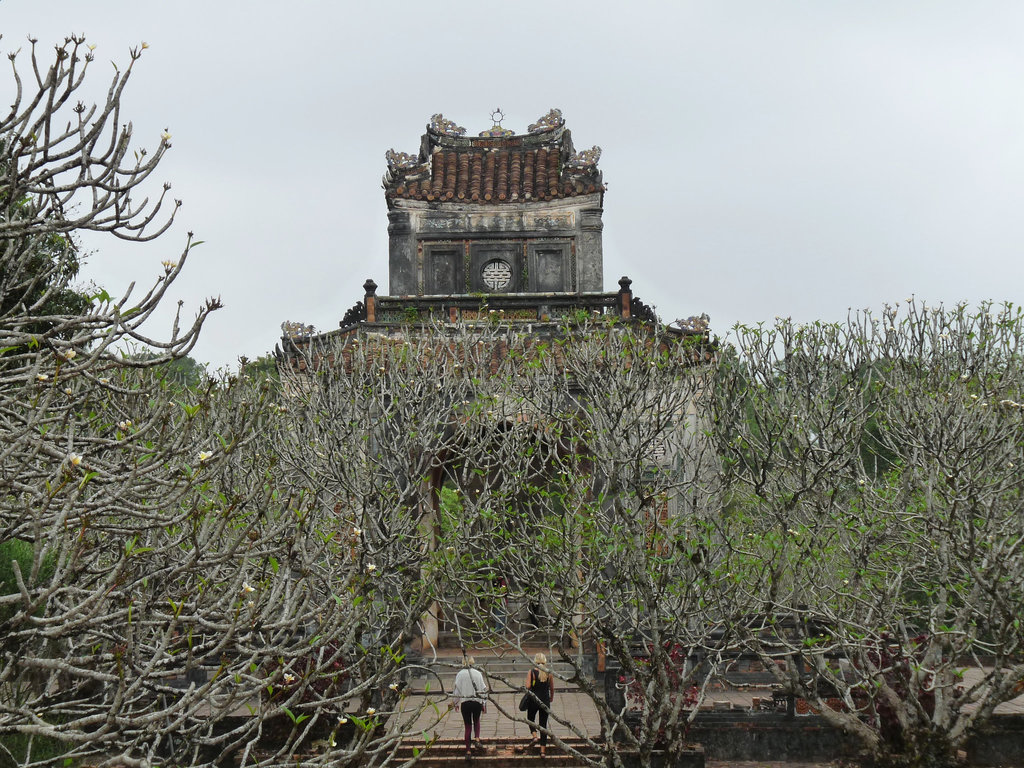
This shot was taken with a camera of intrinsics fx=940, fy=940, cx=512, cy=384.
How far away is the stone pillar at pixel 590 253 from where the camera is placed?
25031 millimetres

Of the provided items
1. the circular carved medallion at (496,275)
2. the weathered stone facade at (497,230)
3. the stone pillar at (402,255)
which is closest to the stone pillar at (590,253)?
the weathered stone facade at (497,230)

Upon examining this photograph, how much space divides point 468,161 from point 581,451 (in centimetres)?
1030

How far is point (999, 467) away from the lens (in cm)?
1287

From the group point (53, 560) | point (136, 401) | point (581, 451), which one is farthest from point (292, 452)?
point (581, 451)

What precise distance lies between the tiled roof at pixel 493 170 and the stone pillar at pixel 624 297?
20.7 feet

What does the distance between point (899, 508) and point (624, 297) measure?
306 inches

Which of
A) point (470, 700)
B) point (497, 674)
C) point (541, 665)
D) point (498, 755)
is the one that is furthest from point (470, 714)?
point (497, 674)

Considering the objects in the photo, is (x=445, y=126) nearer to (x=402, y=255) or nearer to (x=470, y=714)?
(x=402, y=255)

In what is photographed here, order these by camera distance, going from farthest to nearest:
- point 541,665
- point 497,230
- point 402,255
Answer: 1. point 497,230
2. point 402,255
3. point 541,665

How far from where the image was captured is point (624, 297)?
64.7 feet

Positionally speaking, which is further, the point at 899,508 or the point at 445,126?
the point at 445,126

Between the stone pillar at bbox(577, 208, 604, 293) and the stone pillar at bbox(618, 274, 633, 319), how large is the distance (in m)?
5.14

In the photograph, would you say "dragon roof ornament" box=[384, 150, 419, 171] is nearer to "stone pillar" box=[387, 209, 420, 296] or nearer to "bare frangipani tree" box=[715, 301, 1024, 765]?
"stone pillar" box=[387, 209, 420, 296]

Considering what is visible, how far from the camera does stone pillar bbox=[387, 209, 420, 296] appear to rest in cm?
2489
